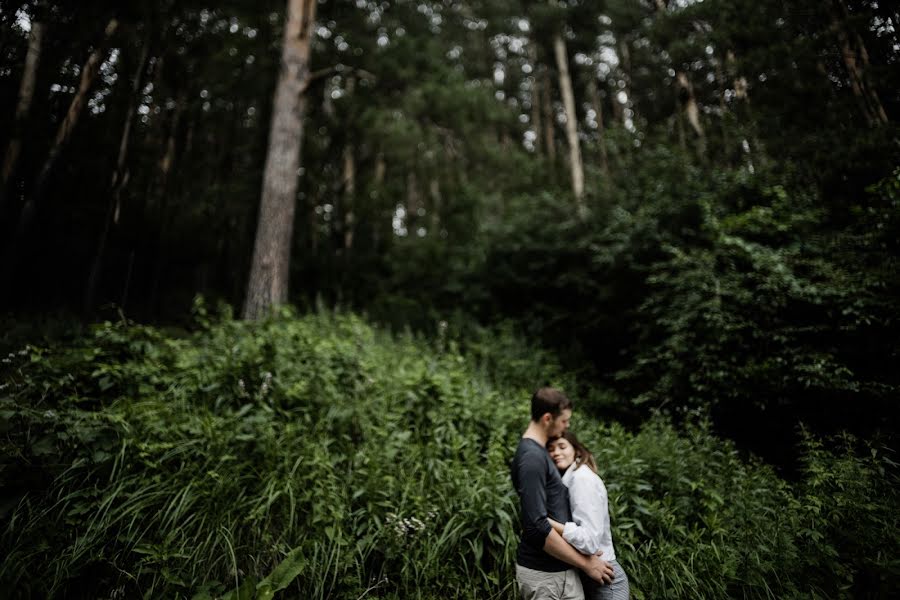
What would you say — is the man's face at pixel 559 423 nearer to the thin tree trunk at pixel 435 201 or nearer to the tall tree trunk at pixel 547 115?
the thin tree trunk at pixel 435 201

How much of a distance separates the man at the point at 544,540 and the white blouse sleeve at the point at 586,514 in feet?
0.15

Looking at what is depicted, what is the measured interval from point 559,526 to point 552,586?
0.27 meters

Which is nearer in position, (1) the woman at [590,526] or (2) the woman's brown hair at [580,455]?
(1) the woman at [590,526]

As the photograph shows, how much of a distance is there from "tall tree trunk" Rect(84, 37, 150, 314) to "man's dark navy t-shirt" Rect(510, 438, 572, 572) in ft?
19.1

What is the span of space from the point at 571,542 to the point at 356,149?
42.9ft

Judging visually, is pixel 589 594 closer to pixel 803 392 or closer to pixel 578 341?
pixel 803 392

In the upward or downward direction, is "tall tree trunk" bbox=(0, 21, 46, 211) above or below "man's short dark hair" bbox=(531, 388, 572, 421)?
above

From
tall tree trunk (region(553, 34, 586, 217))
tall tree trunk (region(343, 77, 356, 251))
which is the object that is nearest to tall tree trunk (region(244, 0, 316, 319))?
tall tree trunk (region(343, 77, 356, 251))

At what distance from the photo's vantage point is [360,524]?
2.83 metres

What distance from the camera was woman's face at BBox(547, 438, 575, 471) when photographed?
7.65 feet

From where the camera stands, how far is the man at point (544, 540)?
6.45 feet

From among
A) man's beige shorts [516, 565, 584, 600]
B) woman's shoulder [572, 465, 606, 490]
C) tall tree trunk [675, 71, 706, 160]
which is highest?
tall tree trunk [675, 71, 706, 160]

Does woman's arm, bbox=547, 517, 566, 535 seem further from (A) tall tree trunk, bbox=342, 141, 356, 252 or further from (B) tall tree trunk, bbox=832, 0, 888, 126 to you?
(A) tall tree trunk, bbox=342, 141, 356, 252

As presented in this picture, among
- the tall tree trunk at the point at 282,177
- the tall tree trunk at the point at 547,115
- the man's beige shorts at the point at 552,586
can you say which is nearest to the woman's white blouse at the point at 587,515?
the man's beige shorts at the point at 552,586
